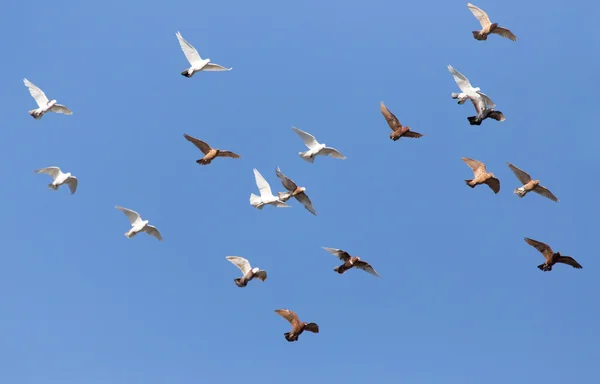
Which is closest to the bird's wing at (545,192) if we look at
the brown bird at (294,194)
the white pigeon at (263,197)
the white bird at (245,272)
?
the brown bird at (294,194)

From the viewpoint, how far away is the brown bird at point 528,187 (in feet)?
156

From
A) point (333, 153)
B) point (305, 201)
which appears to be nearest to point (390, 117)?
point (333, 153)

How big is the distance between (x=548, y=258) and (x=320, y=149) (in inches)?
395

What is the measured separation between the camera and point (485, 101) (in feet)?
158

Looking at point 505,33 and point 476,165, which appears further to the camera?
point 505,33

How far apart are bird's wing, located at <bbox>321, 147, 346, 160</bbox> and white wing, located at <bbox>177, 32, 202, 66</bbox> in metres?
6.61

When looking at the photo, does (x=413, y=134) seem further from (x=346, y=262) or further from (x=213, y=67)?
(x=213, y=67)

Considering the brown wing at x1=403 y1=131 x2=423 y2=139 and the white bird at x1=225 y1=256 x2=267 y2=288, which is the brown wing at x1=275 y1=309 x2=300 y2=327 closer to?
the white bird at x1=225 y1=256 x2=267 y2=288

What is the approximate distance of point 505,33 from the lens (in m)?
49.9

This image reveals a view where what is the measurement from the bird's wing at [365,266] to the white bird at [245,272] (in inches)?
146

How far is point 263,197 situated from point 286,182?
4.33 ft

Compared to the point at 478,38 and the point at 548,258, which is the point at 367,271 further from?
the point at 478,38

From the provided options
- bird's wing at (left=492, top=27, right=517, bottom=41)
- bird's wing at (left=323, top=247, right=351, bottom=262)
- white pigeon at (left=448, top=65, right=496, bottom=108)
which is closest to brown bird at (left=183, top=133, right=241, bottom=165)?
bird's wing at (left=323, top=247, right=351, bottom=262)

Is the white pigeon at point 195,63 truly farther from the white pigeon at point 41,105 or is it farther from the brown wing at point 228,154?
the white pigeon at point 41,105
